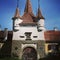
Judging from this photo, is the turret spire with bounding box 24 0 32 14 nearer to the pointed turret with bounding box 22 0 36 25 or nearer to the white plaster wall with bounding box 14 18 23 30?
the pointed turret with bounding box 22 0 36 25

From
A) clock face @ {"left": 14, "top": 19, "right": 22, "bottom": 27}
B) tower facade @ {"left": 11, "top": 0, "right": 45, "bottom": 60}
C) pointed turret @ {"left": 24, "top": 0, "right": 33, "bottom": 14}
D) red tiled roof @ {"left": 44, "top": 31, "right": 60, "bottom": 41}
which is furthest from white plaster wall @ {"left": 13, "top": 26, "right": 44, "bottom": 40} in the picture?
pointed turret @ {"left": 24, "top": 0, "right": 33, "bottom": 14}

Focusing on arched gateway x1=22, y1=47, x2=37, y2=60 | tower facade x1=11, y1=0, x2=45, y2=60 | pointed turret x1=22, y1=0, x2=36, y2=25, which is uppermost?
pointed turret x1=22, y1=0, x2=36, y2=25

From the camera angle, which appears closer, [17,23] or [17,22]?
[17,23]

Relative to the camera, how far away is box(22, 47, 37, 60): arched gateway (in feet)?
177

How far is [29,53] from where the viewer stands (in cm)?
5444

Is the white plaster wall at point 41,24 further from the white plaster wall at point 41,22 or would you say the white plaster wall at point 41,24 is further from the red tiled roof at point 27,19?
the red tiled roof at point 27,19

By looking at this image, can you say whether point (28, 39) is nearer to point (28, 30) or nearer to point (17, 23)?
point (28, 30)

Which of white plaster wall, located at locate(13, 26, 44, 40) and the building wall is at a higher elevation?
white plaster wall, located at locate(13, 26, 44, 40)

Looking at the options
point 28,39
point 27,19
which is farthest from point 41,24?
point 28,39

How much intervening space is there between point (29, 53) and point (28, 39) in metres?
3.23

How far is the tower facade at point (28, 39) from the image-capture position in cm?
5397

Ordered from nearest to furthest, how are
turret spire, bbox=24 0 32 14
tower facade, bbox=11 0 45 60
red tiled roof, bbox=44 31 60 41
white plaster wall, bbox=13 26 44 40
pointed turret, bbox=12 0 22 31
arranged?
tower facade, bbox=11 0 45 60 → white plaster wall, bbox=13 26 44 40 → pointed turret, bbox=12 0 22 31 → red tiled roof, bbox=44 31 60 41 → turret spire, bbox=24 0 32 14

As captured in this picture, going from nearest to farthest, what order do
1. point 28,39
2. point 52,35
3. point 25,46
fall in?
point 25,46
point 28,39
point 52,35

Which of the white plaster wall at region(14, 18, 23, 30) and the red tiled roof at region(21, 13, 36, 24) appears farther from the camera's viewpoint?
the red tiled roof at region(21, 13, 36, 24)
